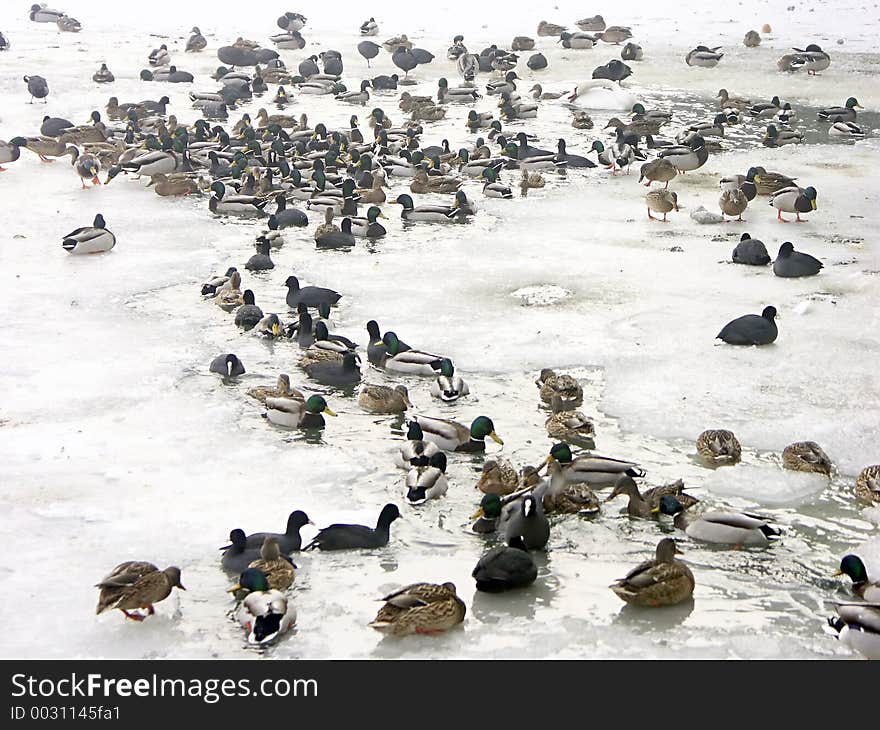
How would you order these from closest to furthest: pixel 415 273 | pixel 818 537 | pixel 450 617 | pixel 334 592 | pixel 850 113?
pixel 450 617, pixel 334 592, pixel 818 537, pixel 415 273, pixel 850 113

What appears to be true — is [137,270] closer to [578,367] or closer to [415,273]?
[415,273]

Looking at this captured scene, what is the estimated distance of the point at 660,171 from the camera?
18.1 m

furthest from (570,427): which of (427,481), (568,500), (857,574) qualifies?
(857,574)

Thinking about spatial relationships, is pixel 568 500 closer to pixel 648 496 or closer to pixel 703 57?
pixel 648 496

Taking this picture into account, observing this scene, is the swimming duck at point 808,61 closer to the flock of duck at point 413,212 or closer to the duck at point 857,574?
the flock of duck at point 413,212

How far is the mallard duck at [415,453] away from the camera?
928cm

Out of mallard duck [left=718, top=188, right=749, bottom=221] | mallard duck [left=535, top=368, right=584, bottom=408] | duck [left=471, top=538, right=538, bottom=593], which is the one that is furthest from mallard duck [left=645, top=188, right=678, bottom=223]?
duck [left=471, top=538, right=538, bottom=593]

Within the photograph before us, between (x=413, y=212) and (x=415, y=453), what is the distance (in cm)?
798

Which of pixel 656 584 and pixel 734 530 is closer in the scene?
→ pixel 656 584

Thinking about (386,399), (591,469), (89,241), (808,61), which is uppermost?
(808,61)

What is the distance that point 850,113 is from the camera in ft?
71.8

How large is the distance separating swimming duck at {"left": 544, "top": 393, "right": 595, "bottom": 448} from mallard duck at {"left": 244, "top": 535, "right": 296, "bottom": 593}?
3042 millimetres

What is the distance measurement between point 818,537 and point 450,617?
272cm

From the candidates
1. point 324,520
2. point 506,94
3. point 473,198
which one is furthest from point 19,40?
point 324,520
